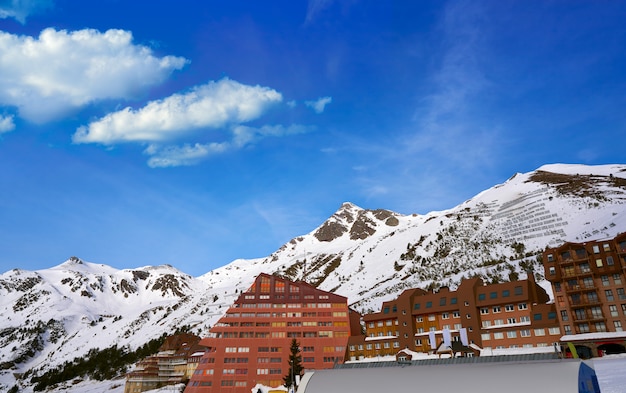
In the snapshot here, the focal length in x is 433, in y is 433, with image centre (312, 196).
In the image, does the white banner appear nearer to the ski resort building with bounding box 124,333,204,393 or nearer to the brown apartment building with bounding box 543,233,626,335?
the brown apartment building with bounding box 543,233,626,335

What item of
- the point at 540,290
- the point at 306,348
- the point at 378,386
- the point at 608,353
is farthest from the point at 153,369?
the point at 378,386

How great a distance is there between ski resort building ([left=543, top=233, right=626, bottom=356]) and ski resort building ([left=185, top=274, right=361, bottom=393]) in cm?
4812

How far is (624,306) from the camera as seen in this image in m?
66.6

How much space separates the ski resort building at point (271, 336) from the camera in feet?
313

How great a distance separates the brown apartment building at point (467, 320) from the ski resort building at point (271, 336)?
6.71 metres

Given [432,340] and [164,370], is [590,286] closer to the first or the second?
[432,340]

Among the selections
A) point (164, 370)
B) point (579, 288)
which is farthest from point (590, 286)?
point (164, 370)

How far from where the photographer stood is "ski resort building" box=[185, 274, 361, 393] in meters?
95.4

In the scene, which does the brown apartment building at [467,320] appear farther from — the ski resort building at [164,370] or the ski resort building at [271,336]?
the ski resort building at [164,370]

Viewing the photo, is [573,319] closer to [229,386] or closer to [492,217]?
[229,386]

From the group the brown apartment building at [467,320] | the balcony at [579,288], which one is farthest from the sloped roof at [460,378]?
the balcony at [579,288]

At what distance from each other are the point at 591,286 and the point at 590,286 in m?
0.15

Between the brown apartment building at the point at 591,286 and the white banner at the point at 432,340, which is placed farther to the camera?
the white banner at the point at 432,340

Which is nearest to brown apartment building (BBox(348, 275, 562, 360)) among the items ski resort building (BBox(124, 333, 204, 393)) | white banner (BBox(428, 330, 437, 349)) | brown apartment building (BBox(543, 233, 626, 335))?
white banner (BBox(428, 330, 437, 349))
